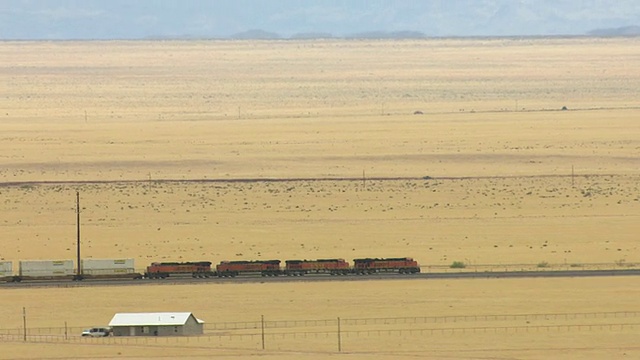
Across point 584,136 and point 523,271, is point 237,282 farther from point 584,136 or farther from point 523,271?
point 584,136

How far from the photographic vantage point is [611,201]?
77.1 metres

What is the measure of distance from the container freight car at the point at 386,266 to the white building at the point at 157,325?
10.6m

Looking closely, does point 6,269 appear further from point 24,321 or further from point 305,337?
point 305,337

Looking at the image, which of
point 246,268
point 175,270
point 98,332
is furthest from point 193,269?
point 98,332

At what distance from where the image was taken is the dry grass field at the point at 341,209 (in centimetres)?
4784

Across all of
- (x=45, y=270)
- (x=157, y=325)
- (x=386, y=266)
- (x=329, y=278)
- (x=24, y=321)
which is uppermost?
(x=45, y=270)

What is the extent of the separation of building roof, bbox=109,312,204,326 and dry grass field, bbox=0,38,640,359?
3.74 feet

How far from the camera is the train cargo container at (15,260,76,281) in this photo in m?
57.0

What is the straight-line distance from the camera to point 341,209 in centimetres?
7569

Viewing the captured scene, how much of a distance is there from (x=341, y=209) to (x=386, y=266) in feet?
60.4

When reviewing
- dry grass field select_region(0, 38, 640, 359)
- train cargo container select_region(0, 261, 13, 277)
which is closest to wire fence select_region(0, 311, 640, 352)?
dry grass field select_region(0, 38, 640, 359)

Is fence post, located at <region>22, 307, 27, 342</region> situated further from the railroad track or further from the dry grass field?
the railroad track

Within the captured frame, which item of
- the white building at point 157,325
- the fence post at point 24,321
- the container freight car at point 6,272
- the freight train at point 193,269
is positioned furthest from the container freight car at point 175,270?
the white building at point 157,325

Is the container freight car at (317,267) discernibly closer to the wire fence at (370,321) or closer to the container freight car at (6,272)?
the wire fence at (370,321)
